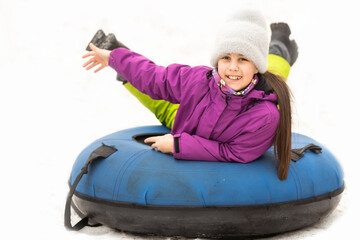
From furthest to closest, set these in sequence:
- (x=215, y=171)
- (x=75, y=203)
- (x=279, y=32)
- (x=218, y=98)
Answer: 1. (x=279, y=32)
2. (x=75, y=203)
3. (x=218, y=98)
4. (x=215, y=171)

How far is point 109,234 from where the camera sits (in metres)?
2.21

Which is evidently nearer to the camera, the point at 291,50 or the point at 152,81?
the point at 152,81

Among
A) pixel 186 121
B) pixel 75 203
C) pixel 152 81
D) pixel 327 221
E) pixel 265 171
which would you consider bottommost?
pixel 327 221

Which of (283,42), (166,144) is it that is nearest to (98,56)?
(166,144)

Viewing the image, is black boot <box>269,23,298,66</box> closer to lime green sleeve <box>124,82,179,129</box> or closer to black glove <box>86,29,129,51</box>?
lime green sleeve <box>124,82,179,129</box>

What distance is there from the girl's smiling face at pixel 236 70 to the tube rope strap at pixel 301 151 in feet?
1.35

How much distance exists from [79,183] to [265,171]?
0.87m

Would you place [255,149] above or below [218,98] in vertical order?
below

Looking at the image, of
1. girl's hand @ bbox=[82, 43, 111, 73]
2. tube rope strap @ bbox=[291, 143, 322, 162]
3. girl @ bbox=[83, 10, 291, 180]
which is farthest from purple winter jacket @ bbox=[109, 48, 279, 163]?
girl's hand @ bbox=[82, 43, 111, 73]

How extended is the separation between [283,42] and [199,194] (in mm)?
1733

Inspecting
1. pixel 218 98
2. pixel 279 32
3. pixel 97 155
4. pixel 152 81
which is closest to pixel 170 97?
pixel 152 81

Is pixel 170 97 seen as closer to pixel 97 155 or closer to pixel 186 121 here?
pixel 186 121

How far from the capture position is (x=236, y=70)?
6.84 ft

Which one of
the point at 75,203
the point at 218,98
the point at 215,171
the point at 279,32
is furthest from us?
the point at 279,32
